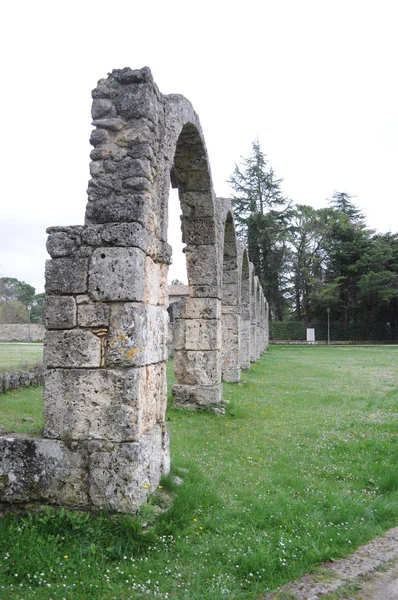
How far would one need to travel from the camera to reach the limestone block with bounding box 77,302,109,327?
436 cm

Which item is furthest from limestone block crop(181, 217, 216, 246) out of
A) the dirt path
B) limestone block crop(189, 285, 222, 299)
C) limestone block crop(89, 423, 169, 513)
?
the dirt path

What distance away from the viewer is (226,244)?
14242 mm

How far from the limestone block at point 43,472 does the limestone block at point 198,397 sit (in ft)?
17.0

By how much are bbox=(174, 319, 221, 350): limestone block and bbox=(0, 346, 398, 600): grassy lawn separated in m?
2.33

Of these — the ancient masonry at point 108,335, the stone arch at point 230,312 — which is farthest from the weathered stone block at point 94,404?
the stone arch at point 230,312

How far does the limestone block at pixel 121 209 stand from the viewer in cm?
448

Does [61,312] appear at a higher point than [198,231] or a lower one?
lower

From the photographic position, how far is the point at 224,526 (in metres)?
4.23

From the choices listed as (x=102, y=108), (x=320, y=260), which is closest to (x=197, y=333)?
(x=102, y=108)

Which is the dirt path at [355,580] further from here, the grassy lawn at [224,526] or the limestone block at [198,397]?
the limestone block at [198,397]

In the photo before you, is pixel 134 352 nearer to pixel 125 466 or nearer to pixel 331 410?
pixel 125 466

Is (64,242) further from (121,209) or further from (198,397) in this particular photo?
(198,397)

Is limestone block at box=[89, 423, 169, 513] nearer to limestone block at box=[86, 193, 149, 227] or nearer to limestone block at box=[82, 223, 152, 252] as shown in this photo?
limestone block at box=[82, 223, 152, 252]

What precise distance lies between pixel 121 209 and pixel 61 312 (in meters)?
1.08
